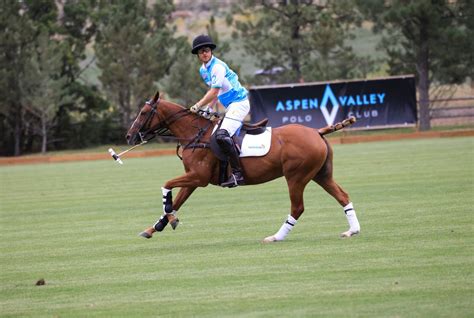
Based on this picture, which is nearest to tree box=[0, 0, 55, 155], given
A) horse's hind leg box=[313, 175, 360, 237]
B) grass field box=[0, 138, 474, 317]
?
grass field box=[0, 138, 474, 317]

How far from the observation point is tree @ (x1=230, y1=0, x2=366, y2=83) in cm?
5712

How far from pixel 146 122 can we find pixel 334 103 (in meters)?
31.0

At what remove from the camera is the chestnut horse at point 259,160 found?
1465cm

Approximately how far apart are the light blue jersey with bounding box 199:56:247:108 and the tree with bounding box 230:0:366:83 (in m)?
41.4

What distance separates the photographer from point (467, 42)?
52.6m

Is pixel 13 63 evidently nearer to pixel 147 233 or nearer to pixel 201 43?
pixel 147 233

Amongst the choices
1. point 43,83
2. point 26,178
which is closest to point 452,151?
point 26,178

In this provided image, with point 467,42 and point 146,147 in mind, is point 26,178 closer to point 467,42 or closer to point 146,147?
point 146,147

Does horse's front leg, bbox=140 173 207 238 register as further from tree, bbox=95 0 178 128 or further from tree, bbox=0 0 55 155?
tree, bbox=95 0 178 128

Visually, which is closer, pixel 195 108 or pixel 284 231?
pixel 284 231

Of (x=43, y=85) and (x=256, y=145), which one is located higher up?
(x=256, y=145)

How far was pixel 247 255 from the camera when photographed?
516 inches

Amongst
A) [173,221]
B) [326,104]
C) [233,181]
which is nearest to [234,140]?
[233,181]

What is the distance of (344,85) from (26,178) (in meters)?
17.6
